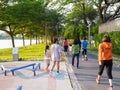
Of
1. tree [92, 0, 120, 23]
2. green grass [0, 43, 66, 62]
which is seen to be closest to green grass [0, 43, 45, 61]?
green grass [0, 43, 66, 62]

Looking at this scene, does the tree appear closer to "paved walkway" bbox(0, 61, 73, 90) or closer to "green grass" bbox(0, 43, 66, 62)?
"green grass" bbox(0, 43, 66, 62)

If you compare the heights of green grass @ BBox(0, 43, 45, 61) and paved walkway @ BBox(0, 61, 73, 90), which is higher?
paved walkway @ BBox(0, 61, 73, 90)

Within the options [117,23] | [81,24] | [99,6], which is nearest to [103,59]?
[117,23]

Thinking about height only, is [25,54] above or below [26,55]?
below

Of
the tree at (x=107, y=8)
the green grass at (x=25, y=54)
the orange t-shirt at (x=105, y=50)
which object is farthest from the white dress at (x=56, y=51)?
the tree at (x=107, y=8)

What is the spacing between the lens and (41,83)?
11.4 m

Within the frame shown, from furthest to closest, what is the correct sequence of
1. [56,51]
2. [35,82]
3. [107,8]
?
[107,8] → [56,51] → [35,82]

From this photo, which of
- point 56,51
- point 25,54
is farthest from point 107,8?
point 56,51

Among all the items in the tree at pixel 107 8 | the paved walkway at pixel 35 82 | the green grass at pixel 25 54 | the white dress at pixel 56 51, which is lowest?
the green grass at pixel 25 54

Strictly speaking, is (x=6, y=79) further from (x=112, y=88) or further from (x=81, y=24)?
(x=81, y=24)

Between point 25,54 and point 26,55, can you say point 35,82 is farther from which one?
point 25,54

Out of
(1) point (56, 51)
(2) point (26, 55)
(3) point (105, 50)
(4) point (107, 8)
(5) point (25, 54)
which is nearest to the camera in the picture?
(3) point (105, 50)

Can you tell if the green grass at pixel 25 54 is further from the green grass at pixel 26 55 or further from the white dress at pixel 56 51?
the white dress at pixel 56 51

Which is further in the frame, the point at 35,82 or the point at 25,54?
the point at 25,54
